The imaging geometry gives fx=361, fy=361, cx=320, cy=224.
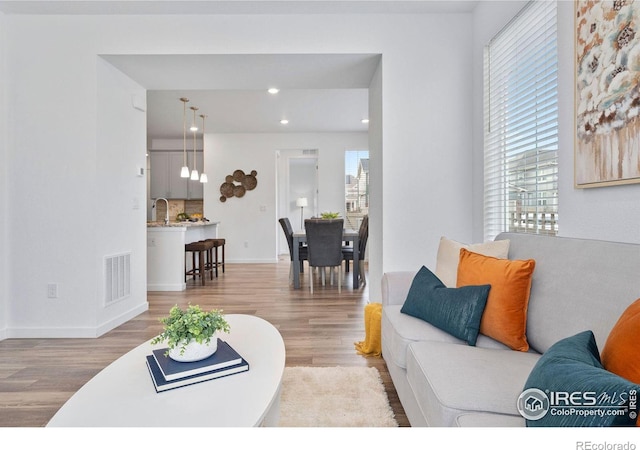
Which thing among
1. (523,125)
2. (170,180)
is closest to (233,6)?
(523,125)

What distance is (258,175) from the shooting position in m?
7.80

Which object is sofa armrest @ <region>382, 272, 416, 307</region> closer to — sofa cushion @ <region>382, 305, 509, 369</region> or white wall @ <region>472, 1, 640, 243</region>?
sofa cushion @ <region>382, 305, 509, 369</region>

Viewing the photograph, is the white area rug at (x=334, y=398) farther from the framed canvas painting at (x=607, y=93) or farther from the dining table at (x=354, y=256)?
the dining table at (x=354, y=256)

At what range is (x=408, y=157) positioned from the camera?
3166 mm

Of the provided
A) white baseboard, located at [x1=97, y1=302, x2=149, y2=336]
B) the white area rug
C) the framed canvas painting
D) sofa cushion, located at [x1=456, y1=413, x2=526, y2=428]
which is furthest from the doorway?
sofa cushion, located at [x1=456, y1=413, x2=526, y2=428]

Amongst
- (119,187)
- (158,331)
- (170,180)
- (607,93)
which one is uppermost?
(170,180)

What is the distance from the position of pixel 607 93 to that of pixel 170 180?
8309 millimetres

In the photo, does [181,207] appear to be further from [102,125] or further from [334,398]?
[334,398]

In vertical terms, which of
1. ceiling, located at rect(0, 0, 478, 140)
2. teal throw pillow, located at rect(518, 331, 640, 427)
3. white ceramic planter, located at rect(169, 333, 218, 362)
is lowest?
white ceramic planter, located at rect(169, 333, 218, 362)

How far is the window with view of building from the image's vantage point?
26.1 feet
